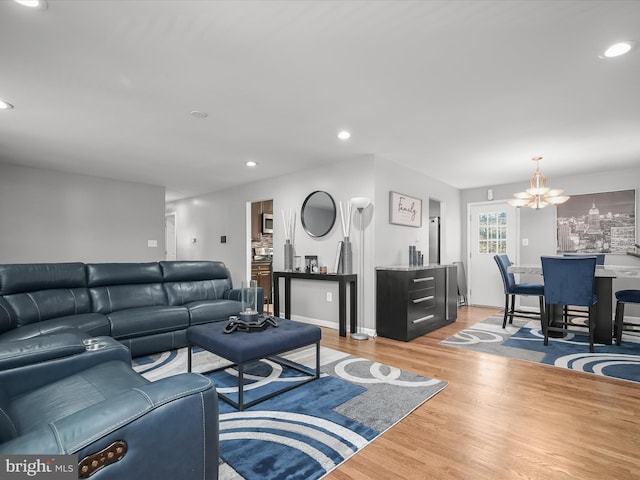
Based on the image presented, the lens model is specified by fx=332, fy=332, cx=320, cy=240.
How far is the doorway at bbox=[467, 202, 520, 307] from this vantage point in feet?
19.9

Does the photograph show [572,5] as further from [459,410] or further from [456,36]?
[459,410]

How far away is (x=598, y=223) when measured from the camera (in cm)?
516

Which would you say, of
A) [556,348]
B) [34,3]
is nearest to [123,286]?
[34,3]

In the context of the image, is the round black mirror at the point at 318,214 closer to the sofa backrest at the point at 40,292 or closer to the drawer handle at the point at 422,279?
the drawer handle at the point at 422,279

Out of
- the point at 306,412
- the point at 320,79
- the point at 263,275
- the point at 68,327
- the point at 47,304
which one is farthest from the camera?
the point at 263,275

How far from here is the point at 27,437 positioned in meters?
0.87

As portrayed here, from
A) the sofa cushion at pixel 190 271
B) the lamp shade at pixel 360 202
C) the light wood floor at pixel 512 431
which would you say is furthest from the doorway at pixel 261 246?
the light wood floor at pixel 512 431

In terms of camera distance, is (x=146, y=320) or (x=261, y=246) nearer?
(x=146, y=320)

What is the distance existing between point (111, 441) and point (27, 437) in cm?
20

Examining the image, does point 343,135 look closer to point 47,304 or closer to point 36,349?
point 36,349

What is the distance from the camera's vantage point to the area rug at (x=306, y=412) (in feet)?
5.50

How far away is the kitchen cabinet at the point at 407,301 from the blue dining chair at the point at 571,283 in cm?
125

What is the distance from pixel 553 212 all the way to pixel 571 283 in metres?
2.44

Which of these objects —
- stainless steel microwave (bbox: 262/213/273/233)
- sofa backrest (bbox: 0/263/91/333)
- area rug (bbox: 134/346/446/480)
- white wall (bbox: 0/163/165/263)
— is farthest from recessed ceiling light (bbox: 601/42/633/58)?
white wall (bbox: 0/163/165/263)
